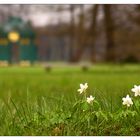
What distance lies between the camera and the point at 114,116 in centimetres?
322

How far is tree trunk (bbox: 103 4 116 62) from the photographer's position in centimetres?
1130

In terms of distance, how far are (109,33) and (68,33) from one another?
3.44 feet

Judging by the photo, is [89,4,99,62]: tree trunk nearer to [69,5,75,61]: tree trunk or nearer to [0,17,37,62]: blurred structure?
[69,5,75,61]: tree trunk

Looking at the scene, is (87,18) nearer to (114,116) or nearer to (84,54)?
(84,54)

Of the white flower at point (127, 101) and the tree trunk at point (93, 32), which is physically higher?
the tree trunk at point (93, 32)

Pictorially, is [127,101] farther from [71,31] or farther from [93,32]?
[71,31]

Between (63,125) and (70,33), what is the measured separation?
10.1 metres

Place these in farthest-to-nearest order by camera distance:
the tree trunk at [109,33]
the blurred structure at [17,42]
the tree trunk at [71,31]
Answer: the blurred structure at [17,42], the tree trunk at [71,31], the tree trunk at [109,33]

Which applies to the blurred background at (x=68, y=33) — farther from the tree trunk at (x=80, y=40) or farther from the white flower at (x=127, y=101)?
the white flower at (x=127, y=101)

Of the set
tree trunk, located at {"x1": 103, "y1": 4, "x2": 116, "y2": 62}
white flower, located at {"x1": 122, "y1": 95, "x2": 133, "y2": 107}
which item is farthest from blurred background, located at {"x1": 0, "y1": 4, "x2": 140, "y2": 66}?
white flower, located at {"x1": 122, "y1": 95, "x2": 133, "y2": 107}

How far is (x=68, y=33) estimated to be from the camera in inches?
512

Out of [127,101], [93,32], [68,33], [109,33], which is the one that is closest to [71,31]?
[68,33]

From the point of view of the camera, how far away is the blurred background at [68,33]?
11.4m

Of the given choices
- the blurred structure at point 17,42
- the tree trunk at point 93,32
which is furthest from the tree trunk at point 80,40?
the blurred structure at point 17,42
